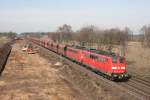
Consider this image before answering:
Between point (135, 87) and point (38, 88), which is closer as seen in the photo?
point (135, 87)

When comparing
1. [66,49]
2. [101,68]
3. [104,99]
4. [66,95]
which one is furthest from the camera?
[66,49]

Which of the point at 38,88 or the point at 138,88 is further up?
the point at 138,88

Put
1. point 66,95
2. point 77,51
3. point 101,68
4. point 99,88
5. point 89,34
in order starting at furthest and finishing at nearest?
point 89,34 < point 77,51 < point 101,68 < point 99,88 < point 66,95

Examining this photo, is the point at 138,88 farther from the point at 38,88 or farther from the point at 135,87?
the point at 38,88

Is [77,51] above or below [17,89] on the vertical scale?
above

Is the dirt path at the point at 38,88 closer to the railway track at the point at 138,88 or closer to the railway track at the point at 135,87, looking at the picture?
the railway track at the point at 135,87

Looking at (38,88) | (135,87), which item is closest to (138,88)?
(135,87)

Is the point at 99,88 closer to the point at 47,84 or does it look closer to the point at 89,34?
the point at 47,84

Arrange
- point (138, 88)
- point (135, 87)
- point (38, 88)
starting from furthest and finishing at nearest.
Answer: point (38, 88), point (135, 87), point (138, 88)

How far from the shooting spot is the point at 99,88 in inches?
908

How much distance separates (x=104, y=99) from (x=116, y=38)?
40784 millimetres

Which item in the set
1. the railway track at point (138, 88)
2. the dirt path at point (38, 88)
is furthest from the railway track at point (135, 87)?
the dirt path at point (38, 88)

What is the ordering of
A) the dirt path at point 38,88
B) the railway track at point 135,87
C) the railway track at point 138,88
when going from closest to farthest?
the railway track at point 138,88
the railway track at point 135,87
the dirt path at point 38,88

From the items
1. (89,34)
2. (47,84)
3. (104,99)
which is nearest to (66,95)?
(104,99)
